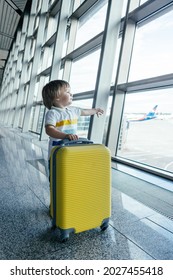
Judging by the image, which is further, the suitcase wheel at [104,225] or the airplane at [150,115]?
the airplane at [150,115]

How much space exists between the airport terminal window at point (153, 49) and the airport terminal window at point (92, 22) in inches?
45.2

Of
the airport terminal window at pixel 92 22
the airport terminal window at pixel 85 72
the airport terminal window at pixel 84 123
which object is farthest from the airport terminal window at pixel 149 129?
the airport terminal window at pixel 92 22

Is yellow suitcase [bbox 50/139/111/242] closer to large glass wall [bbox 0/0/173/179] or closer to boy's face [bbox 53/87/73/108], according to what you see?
boy's face [bbox 53/87/73/108]

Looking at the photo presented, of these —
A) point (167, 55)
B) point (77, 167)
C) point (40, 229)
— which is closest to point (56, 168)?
point (77, 167)

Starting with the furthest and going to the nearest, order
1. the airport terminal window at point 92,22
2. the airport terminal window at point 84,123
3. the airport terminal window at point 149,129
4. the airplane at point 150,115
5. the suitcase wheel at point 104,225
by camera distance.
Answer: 1. the airport terminal window at point 92,22
2. the airport terminal window at point 84,123
3. the airplane at point 150,115
4. the airport terminal window at point 149,129
5. the suitcase wheel at point 104,225

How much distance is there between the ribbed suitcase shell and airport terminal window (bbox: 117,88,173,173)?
1.62 metres

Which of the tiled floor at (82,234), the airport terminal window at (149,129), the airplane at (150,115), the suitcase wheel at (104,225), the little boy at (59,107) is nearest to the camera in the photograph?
the tiled floor at (82,234)

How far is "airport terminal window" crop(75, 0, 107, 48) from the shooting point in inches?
163

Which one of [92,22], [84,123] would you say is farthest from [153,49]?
[92,22]

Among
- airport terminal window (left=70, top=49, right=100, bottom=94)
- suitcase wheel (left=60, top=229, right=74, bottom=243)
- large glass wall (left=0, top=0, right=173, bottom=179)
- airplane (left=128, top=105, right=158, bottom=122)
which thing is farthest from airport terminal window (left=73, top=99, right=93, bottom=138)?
suitcase wheel (left=60, top=229, right=74, bottom=243)

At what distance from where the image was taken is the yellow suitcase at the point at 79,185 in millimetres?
1054

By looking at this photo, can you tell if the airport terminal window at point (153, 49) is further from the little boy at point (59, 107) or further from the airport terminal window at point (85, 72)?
the little boy at point (59, 107)

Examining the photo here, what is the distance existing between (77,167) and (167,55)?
7.52ft
